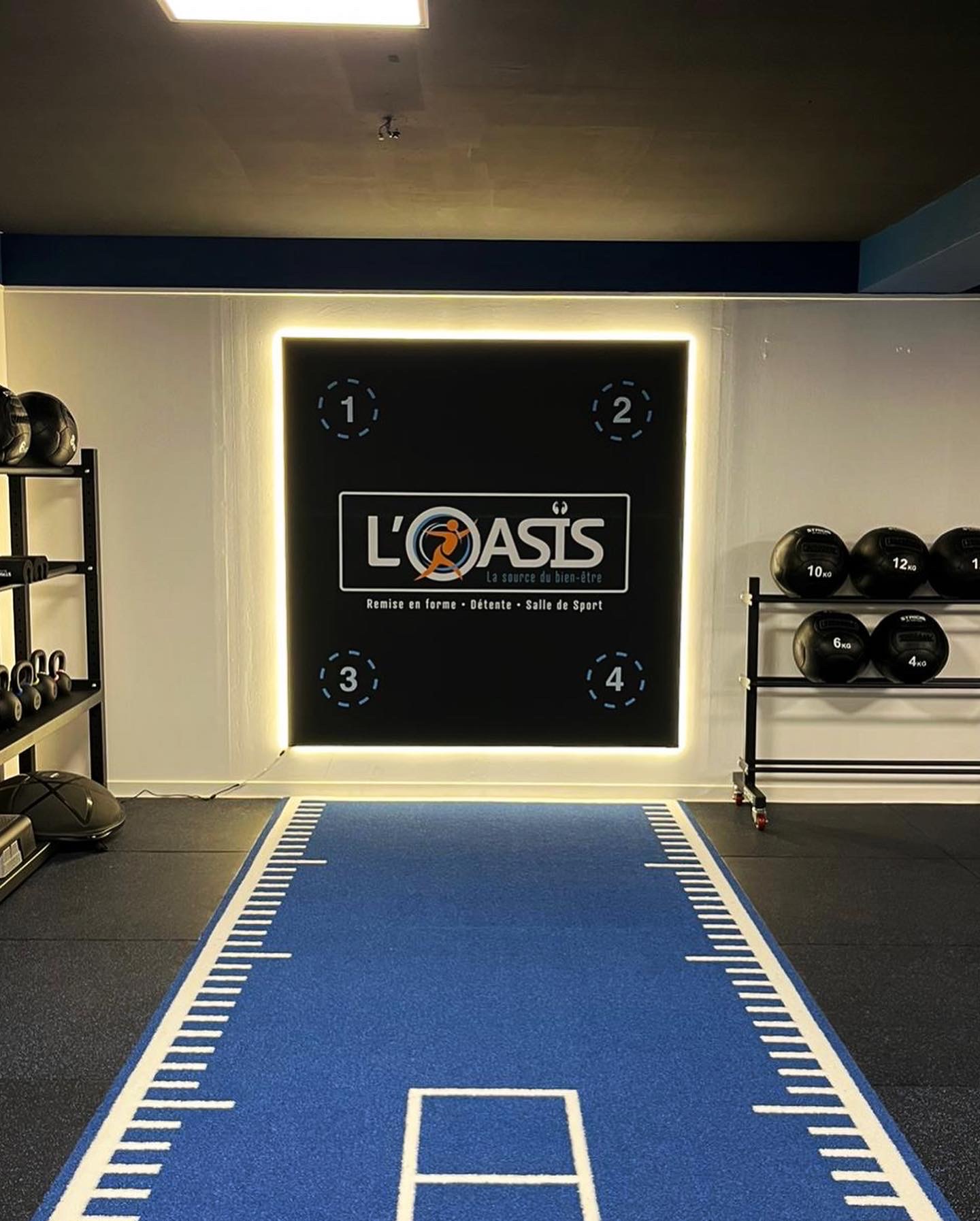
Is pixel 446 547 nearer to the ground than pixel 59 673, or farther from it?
farther from it

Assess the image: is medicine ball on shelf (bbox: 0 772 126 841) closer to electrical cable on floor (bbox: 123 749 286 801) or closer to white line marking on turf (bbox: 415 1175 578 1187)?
electrical cable on floor (bbox: 123 749 286 801)

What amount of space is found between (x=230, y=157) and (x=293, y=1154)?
110 inches

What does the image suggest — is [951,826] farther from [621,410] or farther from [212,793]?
[212,793]

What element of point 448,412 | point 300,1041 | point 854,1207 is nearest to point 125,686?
point 448,412

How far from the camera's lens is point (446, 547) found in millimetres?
4820

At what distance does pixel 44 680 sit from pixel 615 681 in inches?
93.9

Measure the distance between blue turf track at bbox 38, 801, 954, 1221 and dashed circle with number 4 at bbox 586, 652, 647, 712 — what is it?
97 centimetres

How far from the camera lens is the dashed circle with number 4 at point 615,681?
4887mm

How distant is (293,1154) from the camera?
7.62 ft

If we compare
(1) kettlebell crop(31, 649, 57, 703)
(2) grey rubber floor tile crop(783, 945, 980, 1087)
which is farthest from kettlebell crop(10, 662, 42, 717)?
(2) grey rubber floor tile crop(783, 945, 980, 1087)

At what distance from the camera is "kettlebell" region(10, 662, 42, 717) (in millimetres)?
4031

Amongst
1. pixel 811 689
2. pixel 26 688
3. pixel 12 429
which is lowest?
pixel 811 689

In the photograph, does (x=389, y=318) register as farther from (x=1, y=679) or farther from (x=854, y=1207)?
(x=854, y=1207)

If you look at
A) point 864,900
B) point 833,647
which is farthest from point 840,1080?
point 833,647
